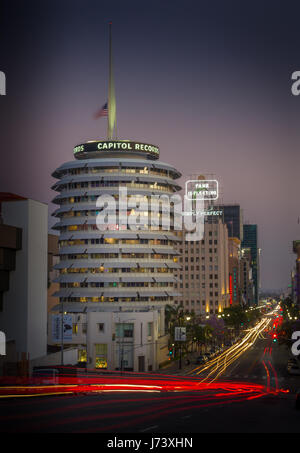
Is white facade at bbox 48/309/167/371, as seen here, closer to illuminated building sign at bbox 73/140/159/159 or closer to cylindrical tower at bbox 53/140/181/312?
cylindrical tower at bbox 53/140/181/312

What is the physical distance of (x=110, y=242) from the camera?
134m

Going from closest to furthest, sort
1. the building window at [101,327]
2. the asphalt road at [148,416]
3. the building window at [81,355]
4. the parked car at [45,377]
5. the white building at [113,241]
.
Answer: the asphalt road at [148,416] < the parked car at [45,377] < the building window at [81,355] < the building window at [101,327] < the white building at [113,241]

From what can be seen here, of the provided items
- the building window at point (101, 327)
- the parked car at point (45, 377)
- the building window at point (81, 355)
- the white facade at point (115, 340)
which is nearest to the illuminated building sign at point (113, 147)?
the white facade at point (115, 340)

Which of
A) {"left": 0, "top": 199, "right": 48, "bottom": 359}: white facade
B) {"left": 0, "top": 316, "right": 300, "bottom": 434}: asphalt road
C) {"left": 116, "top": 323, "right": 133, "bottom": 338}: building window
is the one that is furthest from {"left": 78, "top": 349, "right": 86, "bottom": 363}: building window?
{"left": 0, "top": 316, "right": 300, "bottom": 434}: asphalt road

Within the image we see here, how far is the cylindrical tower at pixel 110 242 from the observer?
132m

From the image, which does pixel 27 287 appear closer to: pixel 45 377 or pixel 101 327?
pixel 45 377

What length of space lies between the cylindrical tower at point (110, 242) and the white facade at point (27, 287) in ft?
209

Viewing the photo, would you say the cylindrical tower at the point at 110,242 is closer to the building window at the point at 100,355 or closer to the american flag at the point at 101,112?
the american flag at the point at 101,112

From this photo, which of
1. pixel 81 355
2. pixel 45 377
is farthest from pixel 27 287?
pixel 81 355

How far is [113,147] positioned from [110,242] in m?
21.8

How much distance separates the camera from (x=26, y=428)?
27469 mm

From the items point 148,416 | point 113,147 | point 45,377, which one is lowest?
point 45,377
